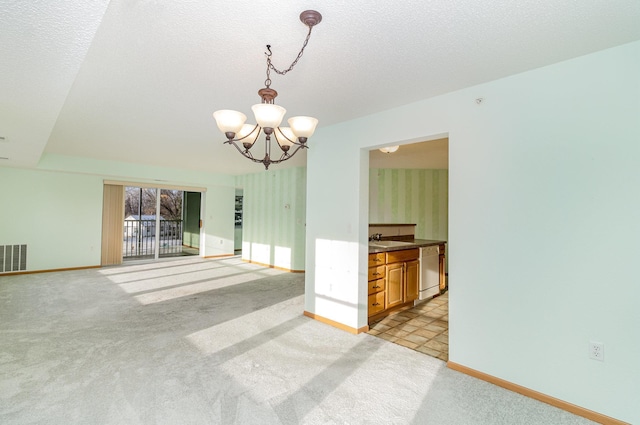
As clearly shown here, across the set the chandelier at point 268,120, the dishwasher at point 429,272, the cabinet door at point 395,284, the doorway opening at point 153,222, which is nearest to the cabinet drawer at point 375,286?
the cabinet door at point 395,284

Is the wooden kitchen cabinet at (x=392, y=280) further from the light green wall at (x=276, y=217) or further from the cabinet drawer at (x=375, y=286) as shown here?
the light green wall at (x=276, y=217)

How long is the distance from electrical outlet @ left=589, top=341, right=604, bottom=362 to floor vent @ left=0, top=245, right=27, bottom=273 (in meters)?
9.09

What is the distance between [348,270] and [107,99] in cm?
320

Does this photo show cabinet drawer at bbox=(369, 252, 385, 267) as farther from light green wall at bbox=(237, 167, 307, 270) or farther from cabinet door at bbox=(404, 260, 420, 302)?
light green wall at bbox=(237, 167, 307, 270)

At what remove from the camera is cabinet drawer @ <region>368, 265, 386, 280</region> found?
3699 mm

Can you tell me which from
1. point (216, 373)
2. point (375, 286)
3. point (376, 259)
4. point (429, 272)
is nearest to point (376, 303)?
point (375, 286)

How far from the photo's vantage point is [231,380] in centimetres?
236

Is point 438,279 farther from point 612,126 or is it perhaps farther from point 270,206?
point 270,206

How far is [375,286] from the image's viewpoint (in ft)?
12.3

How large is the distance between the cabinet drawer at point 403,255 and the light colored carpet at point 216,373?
111cm

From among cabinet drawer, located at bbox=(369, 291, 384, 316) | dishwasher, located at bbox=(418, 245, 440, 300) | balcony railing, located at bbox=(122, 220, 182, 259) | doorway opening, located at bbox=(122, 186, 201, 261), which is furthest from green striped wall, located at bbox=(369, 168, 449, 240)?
balcony railing, located at bbox=(122, 220, 182, 259)

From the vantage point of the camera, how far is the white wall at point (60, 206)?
19.9 ft

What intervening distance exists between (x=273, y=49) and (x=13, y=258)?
7518 millimetres

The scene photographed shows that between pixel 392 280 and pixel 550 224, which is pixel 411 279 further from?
pixel 550 224
